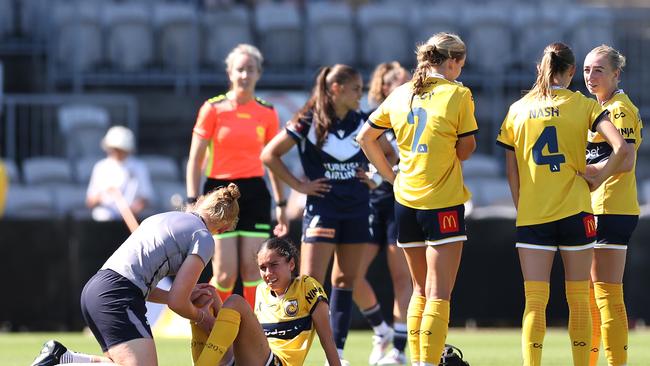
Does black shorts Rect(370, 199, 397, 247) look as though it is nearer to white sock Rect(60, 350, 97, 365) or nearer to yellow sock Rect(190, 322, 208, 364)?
yellow sock Rect(190, 322, 208, 364)

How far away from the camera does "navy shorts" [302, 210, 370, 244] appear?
8969mm

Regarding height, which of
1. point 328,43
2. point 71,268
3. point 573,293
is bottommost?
point 71,268

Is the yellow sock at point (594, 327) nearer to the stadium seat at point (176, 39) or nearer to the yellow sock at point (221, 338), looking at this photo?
the yellow sock at point (221, 338)

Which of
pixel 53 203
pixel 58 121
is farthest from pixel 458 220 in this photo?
pixel 58 121

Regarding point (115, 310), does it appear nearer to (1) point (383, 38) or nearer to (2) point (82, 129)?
(2) point (82, 129)

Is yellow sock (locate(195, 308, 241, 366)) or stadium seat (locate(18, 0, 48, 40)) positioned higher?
stadium seat (locate(18, 0, 48, 40))

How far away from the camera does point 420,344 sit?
7340 millimetres

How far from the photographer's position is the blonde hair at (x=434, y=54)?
7484 millimetres

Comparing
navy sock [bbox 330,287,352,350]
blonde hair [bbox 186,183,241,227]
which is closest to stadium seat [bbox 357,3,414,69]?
navy sock [bbox 330,287,352,350]

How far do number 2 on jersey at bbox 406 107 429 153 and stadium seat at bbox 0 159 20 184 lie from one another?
935 centimetres

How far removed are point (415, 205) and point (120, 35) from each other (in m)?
11.8

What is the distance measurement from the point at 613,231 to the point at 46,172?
9576 millimetres

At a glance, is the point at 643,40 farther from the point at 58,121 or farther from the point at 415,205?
the point at 415,205

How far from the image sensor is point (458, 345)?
37.7ft
